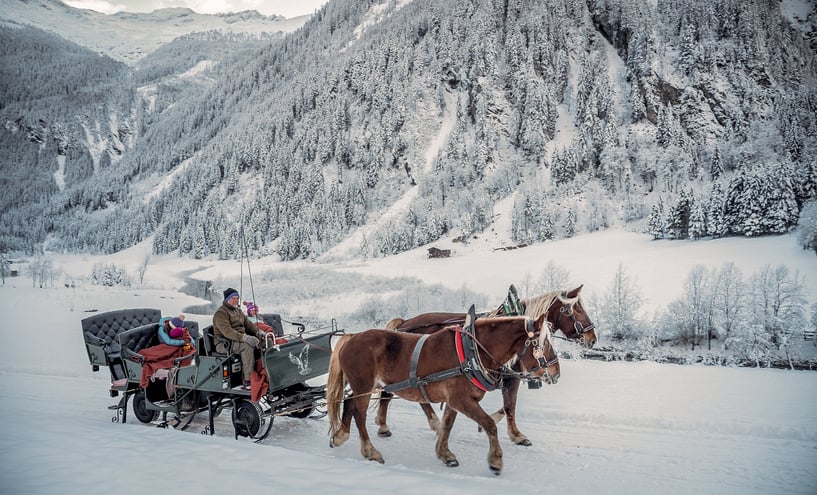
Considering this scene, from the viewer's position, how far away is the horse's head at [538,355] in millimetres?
5059

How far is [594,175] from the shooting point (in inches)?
2341

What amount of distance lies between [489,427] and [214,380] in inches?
165

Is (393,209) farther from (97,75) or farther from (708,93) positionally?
(97,75)

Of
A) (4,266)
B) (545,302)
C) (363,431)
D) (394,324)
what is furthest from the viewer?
(4,266)

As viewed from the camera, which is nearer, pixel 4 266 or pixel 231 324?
pixel 231 324

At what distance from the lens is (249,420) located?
649 cm

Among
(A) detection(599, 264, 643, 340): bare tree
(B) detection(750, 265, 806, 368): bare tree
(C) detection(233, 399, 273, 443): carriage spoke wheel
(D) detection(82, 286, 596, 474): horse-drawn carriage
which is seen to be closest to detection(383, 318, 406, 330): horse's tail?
(D) detection(82, 286, 596, 474): horse-drawn carriage

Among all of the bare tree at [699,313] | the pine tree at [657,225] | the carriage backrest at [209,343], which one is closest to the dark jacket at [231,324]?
the carriage backrest at [209,343]

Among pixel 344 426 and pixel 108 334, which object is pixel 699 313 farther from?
pixel 108 334

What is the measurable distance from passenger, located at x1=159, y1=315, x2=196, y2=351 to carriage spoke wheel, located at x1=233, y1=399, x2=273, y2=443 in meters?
1.93

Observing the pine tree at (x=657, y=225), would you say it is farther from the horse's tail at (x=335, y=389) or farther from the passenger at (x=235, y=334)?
the passenger at (x=235, y=334)

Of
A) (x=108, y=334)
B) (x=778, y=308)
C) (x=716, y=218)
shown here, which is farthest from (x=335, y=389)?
(x=716, y=218)

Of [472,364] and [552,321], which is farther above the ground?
[552,321]

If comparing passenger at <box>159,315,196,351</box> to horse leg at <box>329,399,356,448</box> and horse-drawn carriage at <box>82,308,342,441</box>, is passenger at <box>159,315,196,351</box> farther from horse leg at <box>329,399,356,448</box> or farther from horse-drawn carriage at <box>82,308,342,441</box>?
horse leg at <box>329,399,356,448</box>
